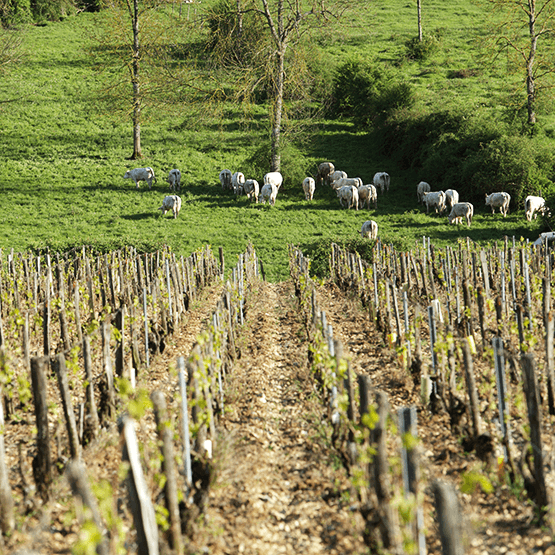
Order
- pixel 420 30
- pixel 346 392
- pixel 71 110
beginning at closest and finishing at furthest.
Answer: pixel 346 392 → pixel 71 110 → pixel 420 30

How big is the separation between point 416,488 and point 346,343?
20.5 feet

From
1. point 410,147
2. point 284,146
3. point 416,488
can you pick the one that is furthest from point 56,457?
point 410,147

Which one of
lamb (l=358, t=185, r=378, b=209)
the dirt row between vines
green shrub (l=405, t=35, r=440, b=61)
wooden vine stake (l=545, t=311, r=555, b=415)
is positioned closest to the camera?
the dirt row between vines

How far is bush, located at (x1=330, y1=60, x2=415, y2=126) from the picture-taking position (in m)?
34.7

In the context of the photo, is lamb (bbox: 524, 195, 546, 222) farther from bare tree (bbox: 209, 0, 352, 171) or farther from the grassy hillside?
bare tree (bbox: 209, 0, 352, 171)

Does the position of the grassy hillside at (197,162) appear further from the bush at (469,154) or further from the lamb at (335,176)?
the bush at (469,154)

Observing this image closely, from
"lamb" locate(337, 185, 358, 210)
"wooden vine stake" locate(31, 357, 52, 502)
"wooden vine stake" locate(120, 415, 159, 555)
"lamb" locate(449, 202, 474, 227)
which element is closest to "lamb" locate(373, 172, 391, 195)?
"lamb" locate(337, 185, 358, 210)

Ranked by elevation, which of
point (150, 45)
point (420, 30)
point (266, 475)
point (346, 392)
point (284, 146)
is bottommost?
point (266, 475)

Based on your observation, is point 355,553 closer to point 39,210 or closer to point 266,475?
point 266,475

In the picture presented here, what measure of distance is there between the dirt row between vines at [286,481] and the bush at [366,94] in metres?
29.3

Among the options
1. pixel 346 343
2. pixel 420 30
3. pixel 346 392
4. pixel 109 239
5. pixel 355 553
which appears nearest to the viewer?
pixel 355 553

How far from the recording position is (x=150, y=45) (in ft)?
105

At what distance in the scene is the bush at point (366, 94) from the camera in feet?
114

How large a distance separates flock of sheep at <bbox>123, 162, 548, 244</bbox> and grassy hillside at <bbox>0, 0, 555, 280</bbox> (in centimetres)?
53
